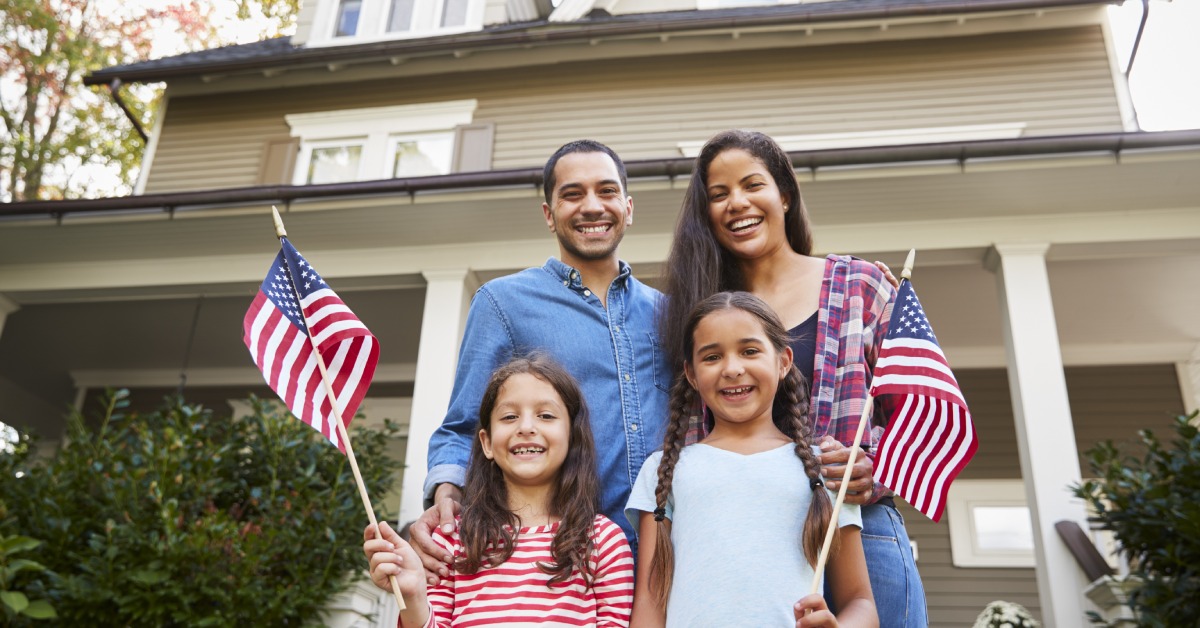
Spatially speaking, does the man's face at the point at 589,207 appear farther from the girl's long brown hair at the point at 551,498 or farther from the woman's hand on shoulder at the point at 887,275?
the woman's hand on shoulder at the point at 887,275

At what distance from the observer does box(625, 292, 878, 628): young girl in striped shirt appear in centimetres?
176

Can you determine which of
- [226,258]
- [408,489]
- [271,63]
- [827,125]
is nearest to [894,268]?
[827,125]

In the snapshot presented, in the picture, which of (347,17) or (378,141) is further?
(347,17)

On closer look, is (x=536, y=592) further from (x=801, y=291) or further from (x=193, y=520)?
(x=193, y=520)

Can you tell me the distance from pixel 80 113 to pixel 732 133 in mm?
19405

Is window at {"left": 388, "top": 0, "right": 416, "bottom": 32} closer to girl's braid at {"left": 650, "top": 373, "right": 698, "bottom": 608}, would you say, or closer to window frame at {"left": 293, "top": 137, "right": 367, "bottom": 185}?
window frame at {"left": 293, "top": 137, "right": 367, "bottom": 185}

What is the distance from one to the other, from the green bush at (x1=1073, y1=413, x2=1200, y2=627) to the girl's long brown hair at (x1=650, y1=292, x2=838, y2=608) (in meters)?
3.01

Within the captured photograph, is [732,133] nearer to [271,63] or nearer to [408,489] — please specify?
[408,489]

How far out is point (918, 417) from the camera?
2057 mm

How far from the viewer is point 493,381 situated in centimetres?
227

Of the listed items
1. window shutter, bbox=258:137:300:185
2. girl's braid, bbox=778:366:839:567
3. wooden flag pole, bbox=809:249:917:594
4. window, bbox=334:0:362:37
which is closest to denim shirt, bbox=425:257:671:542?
girl's braid, bbox=778:366:839:567

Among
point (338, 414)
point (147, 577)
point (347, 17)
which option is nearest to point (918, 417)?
point (338, 414)

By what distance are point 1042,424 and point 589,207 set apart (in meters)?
4.62

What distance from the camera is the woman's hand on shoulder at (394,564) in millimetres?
1775
